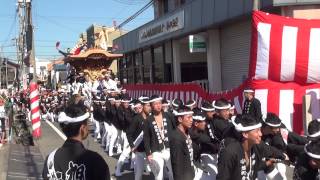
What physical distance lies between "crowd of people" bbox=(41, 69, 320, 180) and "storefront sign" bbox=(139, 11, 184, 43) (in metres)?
8.56

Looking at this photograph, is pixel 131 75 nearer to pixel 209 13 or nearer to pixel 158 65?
pixel 158 65

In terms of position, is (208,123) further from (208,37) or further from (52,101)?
(52,101)

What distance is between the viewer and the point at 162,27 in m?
24.1

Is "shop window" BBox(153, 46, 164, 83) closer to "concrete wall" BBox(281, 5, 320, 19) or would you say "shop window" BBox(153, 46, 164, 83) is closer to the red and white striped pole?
the red and white striped pole

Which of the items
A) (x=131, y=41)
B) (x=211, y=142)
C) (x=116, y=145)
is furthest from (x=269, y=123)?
(x=131, y=41)

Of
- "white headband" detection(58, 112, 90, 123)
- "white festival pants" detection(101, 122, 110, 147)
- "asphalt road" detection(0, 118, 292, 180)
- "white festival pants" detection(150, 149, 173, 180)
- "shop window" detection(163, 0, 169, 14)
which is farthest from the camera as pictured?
"shop window" detection(163, 0, 169, 14)

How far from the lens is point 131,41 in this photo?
3145cm

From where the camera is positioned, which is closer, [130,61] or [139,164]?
[139,164]

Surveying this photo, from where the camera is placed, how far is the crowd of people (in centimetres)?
390

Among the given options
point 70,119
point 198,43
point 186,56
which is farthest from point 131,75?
point 70,119

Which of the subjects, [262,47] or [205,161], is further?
[262,47]

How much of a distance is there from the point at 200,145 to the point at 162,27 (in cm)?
1635

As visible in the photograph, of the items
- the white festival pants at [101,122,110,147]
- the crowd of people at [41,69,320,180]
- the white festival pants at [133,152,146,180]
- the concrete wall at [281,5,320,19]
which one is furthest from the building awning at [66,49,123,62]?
the white festival pants at [133,152,146,180]

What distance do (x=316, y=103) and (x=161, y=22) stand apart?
46.0ft
